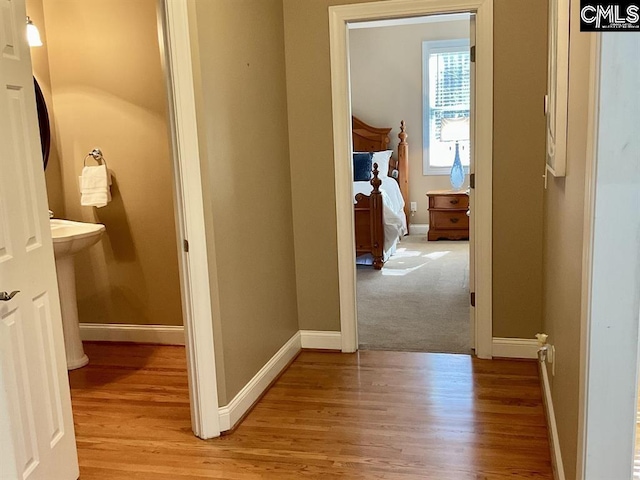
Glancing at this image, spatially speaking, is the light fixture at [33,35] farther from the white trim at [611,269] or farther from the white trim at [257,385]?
the white trim at [611,269]

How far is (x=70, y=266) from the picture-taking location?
3533mm

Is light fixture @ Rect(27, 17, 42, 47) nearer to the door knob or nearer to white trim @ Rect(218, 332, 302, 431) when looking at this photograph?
the door knob

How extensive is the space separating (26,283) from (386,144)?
20.4 feet

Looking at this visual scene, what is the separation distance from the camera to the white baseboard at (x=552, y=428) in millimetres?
2165

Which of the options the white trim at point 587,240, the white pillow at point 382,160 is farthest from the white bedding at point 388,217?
the white trim at point 587,240

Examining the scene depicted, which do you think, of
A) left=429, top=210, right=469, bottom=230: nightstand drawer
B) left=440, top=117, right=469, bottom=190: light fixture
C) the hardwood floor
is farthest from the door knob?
left=440, top=117, right=469, bottom=190: light fixture

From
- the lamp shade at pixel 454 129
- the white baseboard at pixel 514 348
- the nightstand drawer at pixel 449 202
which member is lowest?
the white baseboard at pixel 514 348

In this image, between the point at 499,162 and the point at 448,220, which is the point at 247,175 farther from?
the point at 448,220

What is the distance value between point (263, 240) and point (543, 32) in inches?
71.2

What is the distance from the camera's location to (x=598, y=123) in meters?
1.35

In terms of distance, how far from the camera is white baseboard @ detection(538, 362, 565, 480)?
2.16 metres

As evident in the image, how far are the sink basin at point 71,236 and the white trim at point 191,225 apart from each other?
3.22ft

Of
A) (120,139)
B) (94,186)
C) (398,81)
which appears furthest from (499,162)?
(398,81)

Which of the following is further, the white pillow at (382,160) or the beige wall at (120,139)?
the white pillow at (382,160)
